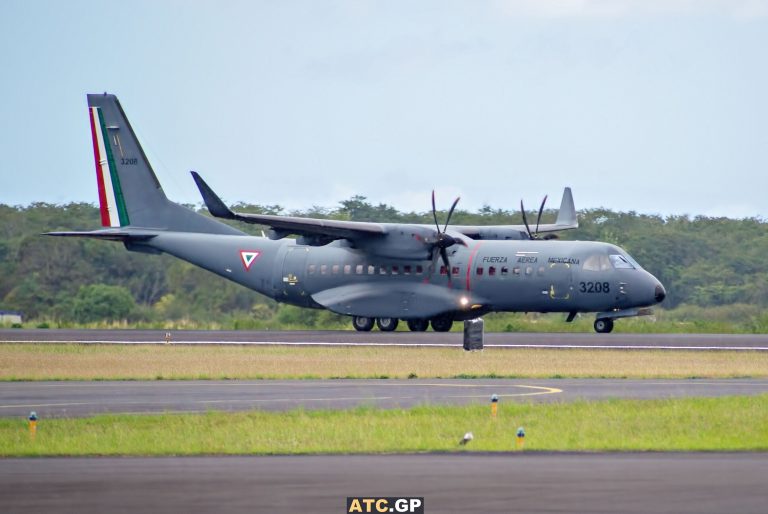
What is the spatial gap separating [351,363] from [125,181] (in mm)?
19659

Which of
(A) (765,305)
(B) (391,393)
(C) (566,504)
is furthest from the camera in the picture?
(A) (765,305)

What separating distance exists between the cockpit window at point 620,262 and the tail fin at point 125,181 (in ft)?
56.4

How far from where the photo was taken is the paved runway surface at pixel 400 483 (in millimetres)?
13305

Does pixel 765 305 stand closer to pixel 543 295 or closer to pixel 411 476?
pixel 543 295

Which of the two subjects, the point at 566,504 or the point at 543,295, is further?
the point at 543,295

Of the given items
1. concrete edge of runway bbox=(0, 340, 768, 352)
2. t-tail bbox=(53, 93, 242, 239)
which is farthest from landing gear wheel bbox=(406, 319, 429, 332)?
t-tail bbox=(53, 93, 242, 239)

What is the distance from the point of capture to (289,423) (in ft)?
69.6

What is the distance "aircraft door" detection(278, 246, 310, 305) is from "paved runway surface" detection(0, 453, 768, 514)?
31.9 meters

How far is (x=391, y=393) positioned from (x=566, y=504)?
1347cm

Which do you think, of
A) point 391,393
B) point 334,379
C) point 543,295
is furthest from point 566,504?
point 543,295

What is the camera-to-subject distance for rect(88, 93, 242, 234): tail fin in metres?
51.6

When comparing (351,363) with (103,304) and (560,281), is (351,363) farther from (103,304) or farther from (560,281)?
(103,304)

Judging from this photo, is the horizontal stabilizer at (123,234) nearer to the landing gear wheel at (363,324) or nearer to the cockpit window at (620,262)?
the landing gear wheel at (363,324)

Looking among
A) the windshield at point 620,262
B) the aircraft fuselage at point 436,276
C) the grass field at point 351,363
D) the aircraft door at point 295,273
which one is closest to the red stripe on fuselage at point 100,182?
the aircraft fuselage at point 436,276
